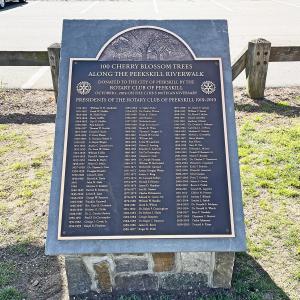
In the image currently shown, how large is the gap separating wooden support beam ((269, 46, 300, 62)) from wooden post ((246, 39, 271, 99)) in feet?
0.69

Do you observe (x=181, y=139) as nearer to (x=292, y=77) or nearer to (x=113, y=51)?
(x=113, y=51)

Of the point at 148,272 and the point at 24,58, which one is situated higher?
the point at 24,58

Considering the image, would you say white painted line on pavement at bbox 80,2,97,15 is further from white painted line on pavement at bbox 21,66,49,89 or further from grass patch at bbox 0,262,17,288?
grass patch at bbox 0,262,17,288

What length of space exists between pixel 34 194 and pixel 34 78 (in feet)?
14.7

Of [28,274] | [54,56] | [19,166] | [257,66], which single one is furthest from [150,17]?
[28,274]

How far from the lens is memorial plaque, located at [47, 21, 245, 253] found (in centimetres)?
306

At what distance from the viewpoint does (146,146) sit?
Answer: 127 inches

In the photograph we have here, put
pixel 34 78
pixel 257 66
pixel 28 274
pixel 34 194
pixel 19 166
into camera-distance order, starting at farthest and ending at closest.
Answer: pixel 34 78
pixel 257 66
pixel 19 166
pixel 34 194
pixel 28 274

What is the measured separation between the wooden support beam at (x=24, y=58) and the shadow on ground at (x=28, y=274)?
147 inches

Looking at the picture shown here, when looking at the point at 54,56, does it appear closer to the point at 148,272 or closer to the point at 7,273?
the point at 7,273

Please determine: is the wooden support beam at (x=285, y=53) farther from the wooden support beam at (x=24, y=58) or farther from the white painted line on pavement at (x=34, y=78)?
the white painted line on pavement at (x=34, y=78)

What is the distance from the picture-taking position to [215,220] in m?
3.08

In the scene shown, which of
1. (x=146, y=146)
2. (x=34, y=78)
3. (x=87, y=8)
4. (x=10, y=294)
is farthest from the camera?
(x=87, y=8)

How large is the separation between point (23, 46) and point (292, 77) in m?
7.18
